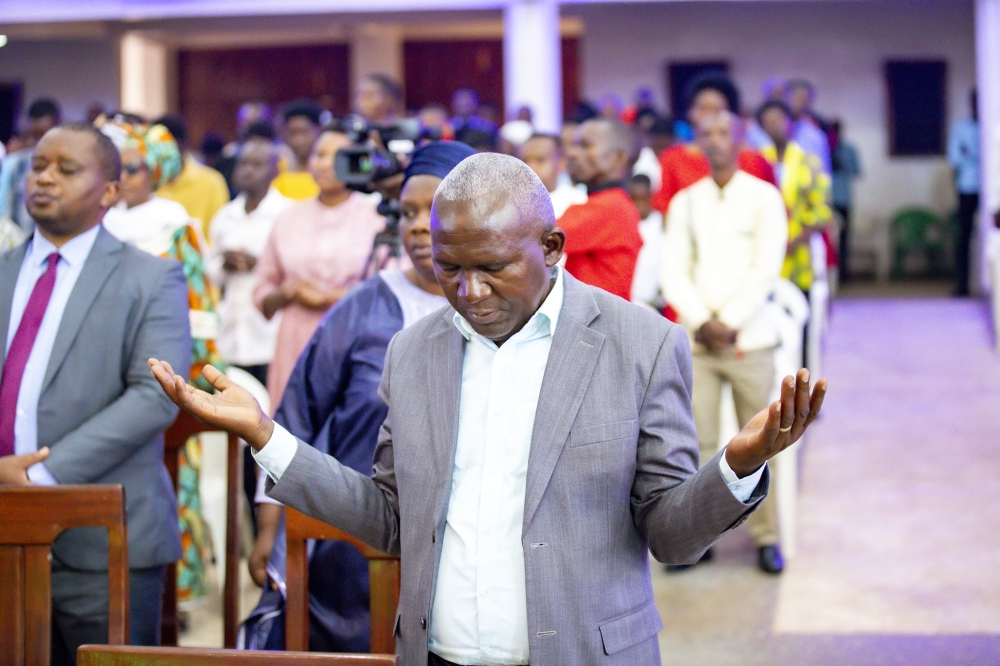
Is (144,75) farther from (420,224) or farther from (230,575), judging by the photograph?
(420,224)

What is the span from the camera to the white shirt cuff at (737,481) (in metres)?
1.65

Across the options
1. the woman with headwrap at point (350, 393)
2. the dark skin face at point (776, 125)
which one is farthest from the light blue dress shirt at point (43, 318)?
the dark skin face at point (776, 125)

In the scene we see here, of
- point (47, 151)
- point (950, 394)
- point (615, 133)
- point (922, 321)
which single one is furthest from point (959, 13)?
point (47, 151)

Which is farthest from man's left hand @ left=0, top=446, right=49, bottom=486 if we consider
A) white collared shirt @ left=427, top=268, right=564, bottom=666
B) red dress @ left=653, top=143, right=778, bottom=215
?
red dress @ left=653, top=143, right=778, bottom=215

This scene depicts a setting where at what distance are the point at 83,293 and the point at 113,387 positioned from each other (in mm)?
237

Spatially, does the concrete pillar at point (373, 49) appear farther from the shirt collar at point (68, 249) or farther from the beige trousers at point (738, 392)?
the shirt collar at point (68, 249)

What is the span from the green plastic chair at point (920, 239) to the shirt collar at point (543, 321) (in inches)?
491

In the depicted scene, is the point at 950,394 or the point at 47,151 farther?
the point at 950,394

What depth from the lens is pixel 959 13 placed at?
13.3 m

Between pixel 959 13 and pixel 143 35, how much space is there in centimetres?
976

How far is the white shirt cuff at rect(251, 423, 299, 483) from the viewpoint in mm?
1817

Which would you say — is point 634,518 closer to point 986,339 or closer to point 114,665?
point 114,665

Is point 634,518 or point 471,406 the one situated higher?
point 471,406

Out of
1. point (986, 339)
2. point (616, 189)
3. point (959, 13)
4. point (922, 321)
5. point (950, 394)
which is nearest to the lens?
point (616, 189)
